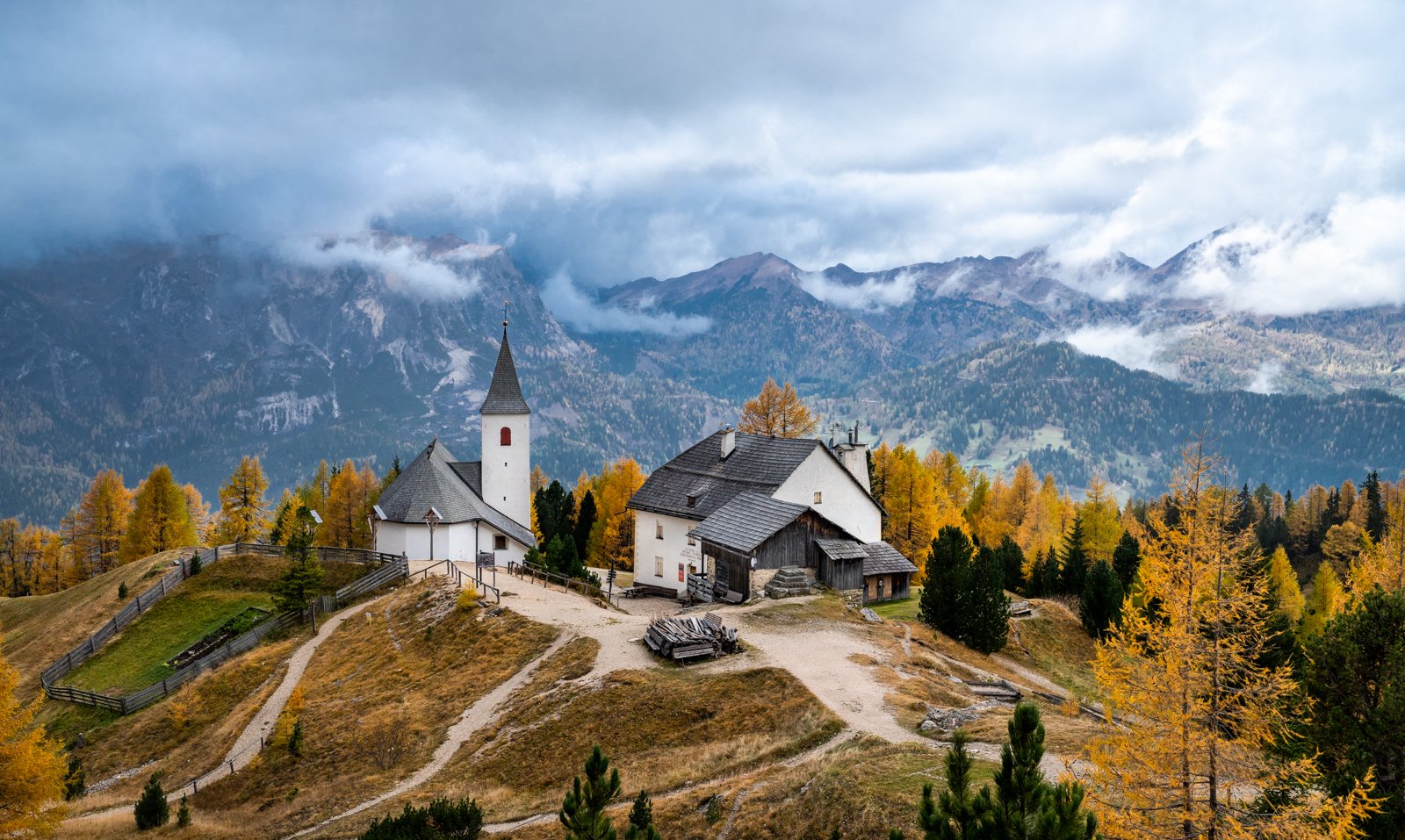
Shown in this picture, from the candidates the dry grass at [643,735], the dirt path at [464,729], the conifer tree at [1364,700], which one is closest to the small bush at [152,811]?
the dirt path at [464,729]

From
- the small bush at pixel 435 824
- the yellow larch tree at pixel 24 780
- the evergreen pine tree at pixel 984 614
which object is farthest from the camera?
the evergreen pine tree at pixel 984 614

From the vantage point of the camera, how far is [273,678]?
43.3 metres

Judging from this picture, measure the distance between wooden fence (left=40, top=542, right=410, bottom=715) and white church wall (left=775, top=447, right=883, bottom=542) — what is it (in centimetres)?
2604

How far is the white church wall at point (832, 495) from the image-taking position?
51.7m

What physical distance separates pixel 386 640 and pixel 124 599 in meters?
24.8

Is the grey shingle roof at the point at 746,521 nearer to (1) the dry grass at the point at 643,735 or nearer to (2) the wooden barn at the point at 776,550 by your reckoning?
(2) the wooden barn at the point at 776,550

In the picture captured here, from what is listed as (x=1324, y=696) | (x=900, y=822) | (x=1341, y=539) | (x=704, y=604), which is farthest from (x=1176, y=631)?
(x=1341, y=539)

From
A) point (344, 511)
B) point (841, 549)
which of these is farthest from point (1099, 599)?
point (344, 511)

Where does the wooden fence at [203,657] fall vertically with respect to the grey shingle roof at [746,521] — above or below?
below

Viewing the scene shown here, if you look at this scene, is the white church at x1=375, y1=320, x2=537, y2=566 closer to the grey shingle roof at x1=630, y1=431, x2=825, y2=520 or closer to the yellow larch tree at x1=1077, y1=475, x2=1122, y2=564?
the grey shingle roof at x1=630, y1=431, x2=825, y2=520

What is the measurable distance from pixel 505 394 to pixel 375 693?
35.5 meters

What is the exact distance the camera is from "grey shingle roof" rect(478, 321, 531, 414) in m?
69.4

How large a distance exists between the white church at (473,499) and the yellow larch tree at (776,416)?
63.0ft

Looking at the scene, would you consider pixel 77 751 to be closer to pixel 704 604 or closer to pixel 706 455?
pixel 704 604
